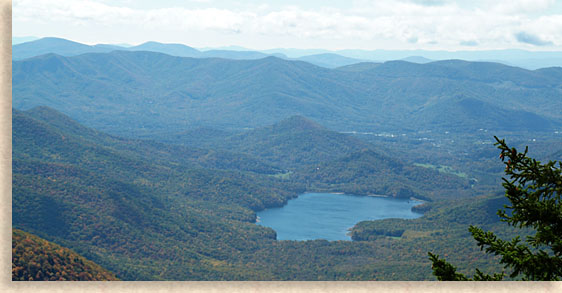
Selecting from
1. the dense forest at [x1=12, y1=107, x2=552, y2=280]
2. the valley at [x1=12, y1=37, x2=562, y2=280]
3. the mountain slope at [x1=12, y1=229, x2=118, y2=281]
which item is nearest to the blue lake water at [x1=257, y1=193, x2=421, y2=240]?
the valley at [x1=12, y1=37, x2=562, y2=280]

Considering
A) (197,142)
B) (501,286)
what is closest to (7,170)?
(501,286)

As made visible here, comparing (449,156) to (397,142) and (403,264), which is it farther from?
(403,264)

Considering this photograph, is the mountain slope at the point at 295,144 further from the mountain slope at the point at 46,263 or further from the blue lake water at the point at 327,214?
the mountain slope at the point at 46,263

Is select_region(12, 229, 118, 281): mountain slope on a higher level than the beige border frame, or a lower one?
lower

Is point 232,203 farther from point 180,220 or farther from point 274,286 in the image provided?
point 274,286

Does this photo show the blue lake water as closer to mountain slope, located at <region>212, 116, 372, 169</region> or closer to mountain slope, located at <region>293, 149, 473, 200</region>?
mountain slope, located at <region>293, 149, 473, 200</region>

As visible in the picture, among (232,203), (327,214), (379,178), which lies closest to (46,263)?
(232,203)
